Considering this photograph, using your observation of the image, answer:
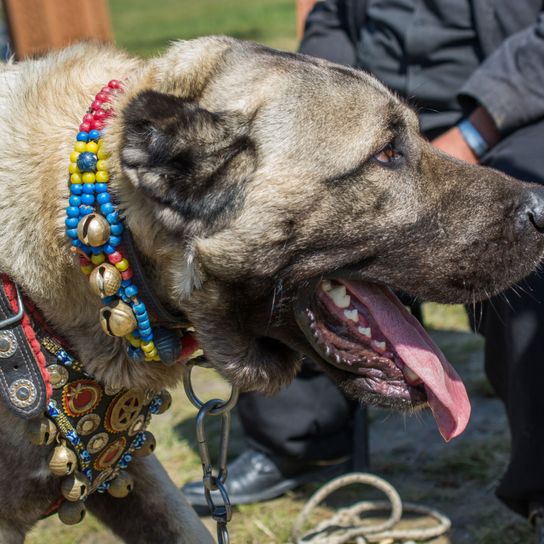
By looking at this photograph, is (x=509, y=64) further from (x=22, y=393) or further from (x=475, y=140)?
(x=22, y=393)

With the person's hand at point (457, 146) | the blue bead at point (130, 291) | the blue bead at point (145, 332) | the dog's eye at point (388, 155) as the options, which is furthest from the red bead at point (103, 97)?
the person's hand at point (457, 146)

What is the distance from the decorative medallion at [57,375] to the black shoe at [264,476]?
4.79 feet

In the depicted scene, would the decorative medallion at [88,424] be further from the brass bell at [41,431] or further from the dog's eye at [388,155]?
the dog's eye at [388,155]

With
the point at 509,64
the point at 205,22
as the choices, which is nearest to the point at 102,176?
the point at 509,64

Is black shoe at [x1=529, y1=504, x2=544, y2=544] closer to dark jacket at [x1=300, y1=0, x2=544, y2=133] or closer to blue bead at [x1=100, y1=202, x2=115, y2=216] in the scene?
dark jacket at [x1=300, y1=0, x2=544, y2=133]

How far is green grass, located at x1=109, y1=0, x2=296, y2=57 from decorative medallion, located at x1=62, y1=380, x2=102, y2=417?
10800mm

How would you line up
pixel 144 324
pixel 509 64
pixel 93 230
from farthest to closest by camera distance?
pixel 509 64 < pixel 144 324 < pixel 93 230

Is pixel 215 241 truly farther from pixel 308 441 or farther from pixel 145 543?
pixel 308 441

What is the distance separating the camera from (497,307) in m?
3.14

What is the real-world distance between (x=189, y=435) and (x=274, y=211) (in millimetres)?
2234

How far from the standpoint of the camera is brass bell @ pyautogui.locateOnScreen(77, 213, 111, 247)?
2234mm

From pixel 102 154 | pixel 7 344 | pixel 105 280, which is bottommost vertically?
pixel 7 344

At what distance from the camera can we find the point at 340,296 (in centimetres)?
254

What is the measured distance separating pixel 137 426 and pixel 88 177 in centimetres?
73
